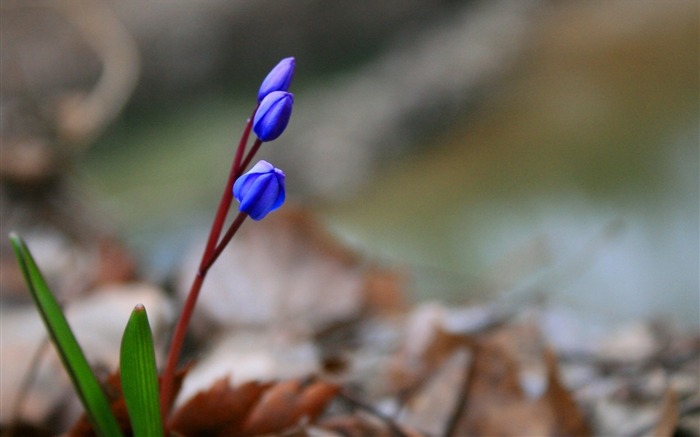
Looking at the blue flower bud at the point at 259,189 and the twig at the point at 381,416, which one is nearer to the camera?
the blue flower bud at the point at 259,189

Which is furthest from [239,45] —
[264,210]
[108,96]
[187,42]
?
[264,210]

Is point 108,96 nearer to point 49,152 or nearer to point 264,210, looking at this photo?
point 49,152

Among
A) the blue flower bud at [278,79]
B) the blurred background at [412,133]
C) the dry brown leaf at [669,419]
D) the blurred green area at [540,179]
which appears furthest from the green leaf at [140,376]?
the blurred green area at [540,179]

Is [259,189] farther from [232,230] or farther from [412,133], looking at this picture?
[412,133]

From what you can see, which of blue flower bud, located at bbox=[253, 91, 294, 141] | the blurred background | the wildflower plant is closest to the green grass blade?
the wildflower plant

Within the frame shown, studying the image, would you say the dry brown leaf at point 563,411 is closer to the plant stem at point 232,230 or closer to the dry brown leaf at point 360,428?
the dry brown leaf at point 360,428

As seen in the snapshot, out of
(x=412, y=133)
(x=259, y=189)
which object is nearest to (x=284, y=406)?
(x=259, y=189)

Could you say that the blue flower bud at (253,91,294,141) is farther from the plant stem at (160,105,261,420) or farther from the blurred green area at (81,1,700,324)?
the blurred green area at (81,1,700,324)

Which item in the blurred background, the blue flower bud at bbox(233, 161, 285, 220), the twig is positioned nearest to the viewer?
the blue flower bud at bbox(233, 161, 285, 220)
